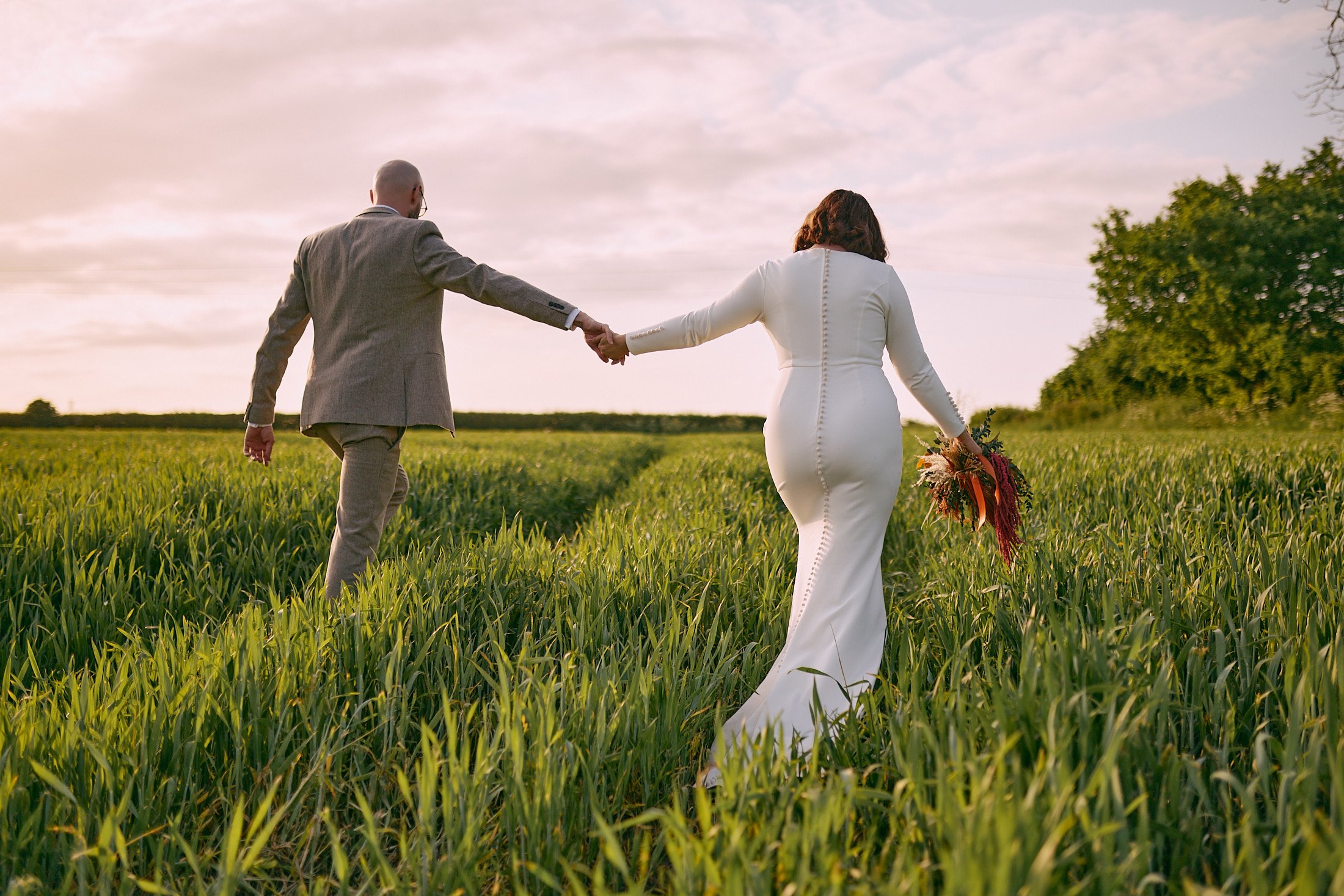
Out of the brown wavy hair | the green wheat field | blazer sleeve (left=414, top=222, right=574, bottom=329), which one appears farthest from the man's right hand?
the brown wavy hair

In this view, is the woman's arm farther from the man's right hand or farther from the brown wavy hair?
the man's right hand

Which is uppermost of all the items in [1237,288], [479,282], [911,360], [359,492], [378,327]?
[1237,288]

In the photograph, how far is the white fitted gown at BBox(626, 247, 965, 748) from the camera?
342 cm

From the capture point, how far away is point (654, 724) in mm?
2621

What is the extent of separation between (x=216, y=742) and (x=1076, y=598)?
3.29 meters

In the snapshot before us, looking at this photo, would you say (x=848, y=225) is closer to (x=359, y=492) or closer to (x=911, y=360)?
(x=911, y=360)

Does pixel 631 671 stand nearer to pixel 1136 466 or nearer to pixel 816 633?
pixel 816 633

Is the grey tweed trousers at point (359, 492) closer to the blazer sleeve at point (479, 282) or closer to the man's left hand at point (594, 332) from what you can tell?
the blazer sleeve at point (479, 282)

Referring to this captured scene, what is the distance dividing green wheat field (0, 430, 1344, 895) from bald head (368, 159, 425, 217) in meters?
2.05

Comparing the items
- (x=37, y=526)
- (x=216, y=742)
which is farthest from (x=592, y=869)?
(x=37, y=526)

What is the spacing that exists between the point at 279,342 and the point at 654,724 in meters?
3.47

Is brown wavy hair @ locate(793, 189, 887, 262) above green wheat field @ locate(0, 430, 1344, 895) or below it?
above

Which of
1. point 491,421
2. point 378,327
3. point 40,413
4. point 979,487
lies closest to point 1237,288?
point 491,421

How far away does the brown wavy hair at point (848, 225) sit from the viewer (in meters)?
3.52
